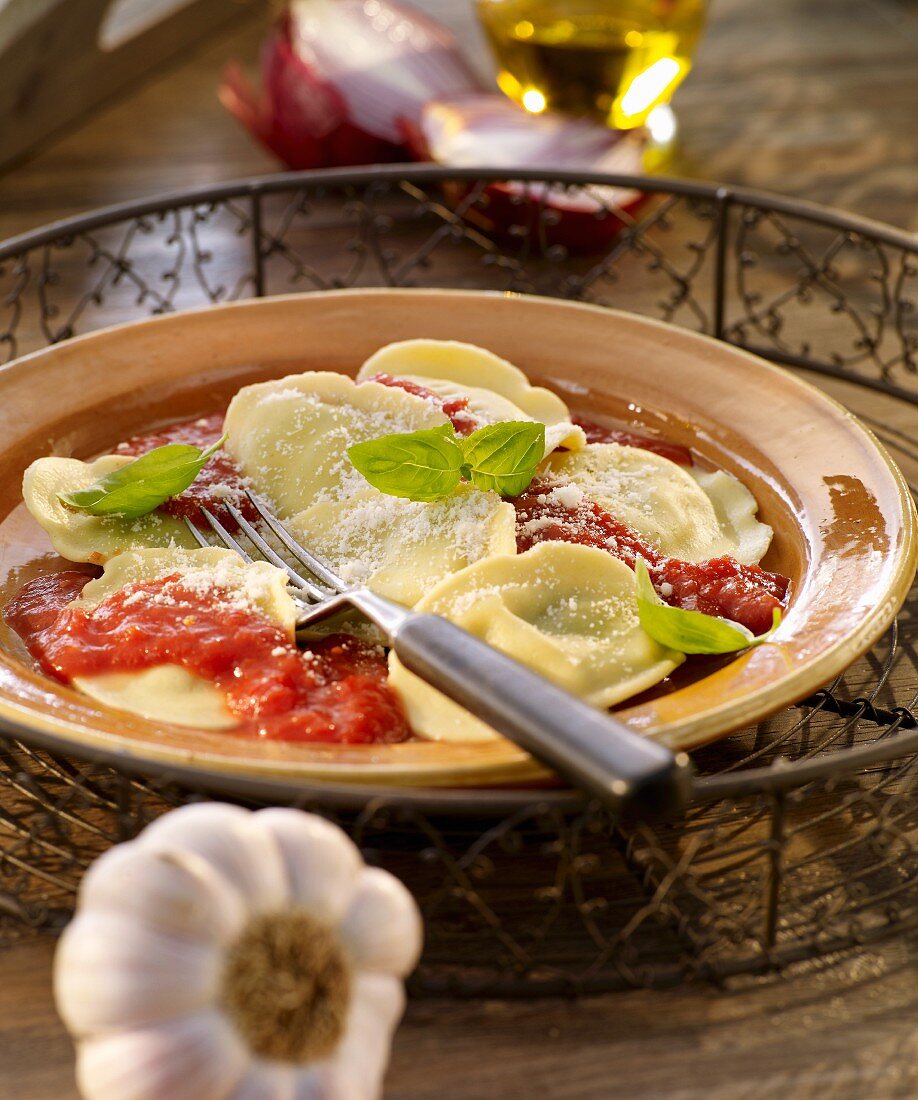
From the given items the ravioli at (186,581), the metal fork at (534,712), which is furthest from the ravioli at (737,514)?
the ravioli at (186,581)

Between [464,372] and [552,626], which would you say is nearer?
[552,626]

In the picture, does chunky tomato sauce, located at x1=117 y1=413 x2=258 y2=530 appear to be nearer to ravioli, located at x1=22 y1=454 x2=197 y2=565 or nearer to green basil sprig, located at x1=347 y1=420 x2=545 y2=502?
ravioli, located at x1=22 y1=454 x2=197 y2=565

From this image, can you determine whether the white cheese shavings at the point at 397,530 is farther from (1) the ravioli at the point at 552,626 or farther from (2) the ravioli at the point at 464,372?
(2) the ravioli at the point at 464,372

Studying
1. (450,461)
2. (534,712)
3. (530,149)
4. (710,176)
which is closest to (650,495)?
(450,461)

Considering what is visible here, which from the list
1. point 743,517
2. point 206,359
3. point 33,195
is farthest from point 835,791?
point 33,195

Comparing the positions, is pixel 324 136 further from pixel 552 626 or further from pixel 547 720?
pixel 547 720
